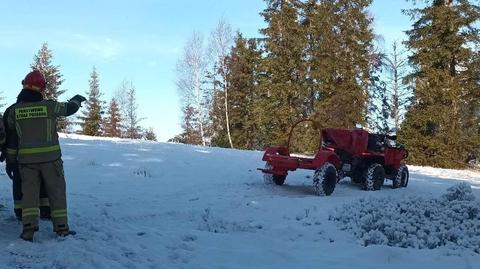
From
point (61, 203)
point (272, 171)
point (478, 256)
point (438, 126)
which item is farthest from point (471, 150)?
point (61, 203)

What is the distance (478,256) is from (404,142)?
23352mm

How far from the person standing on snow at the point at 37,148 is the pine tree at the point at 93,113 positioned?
43.4m

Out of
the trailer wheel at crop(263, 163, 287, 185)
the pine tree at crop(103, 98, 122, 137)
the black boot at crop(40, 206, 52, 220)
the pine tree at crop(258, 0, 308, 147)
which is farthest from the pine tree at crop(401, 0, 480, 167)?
the pine tree at crop(103, 98, 122, 137)

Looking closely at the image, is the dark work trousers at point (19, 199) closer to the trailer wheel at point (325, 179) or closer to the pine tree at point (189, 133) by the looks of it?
the trailer wheel at point (325, 179)

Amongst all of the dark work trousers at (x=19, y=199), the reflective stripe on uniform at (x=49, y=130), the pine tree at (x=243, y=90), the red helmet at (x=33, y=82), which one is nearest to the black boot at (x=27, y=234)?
the dark work trousers at (x=19, y=199)

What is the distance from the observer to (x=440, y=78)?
91.7 ft

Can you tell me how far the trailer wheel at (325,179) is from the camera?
10.2 m

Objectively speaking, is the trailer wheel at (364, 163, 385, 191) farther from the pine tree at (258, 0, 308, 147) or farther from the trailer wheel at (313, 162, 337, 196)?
the pine tree at (258, 0, 308, 147)

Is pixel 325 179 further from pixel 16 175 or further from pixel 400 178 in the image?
pixel 16 175

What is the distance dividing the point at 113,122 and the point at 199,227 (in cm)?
5556

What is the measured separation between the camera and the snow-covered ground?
5633mm

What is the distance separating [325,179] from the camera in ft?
33.6

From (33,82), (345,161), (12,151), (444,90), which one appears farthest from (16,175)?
(444,90)

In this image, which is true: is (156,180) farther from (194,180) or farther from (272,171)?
(272,171)
